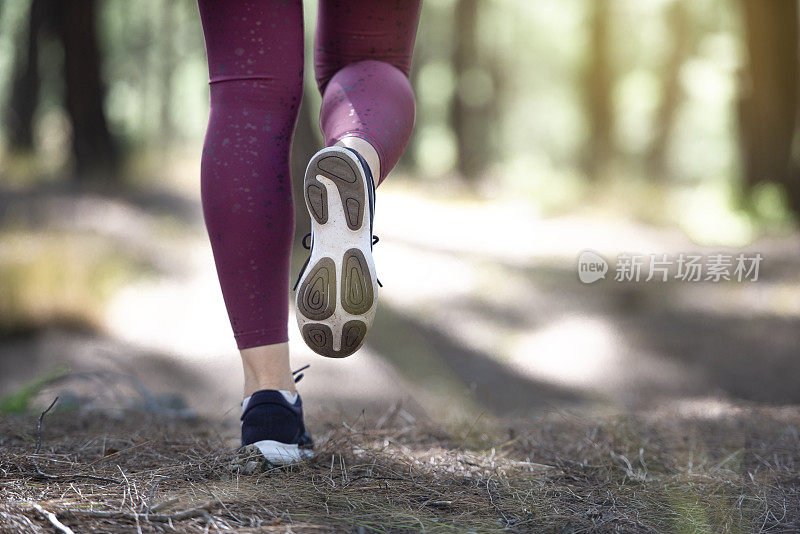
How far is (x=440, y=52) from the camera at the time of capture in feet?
56.4

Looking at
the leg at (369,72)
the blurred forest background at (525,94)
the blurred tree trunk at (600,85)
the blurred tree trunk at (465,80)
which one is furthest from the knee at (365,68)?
the blurred tree trunk at (600,85)

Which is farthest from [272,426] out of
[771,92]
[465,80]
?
[465,80]

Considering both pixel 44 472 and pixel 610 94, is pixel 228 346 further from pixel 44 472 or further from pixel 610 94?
pixel 610 94

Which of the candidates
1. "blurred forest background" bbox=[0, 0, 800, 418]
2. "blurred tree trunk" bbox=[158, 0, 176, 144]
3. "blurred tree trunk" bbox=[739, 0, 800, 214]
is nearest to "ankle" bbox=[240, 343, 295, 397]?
"blurred forest background" bbox=[0, 0, 800, 418]

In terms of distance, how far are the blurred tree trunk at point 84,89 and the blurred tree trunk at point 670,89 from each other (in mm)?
12928

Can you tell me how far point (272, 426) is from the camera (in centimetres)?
133

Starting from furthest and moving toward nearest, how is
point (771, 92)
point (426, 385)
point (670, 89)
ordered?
1. point (670, 89)
2. point (771, 92)
3. point (426, 385)

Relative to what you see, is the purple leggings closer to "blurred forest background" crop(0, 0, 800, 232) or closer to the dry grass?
the dry grass

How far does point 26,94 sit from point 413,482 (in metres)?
10.7

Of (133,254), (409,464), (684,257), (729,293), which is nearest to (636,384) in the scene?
(729,293)

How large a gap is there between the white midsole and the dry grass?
3 centimetres

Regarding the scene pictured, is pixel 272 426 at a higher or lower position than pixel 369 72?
lower

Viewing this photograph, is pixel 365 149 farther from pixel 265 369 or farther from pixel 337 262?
pixel 265 369

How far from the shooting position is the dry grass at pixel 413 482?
1032 mm
